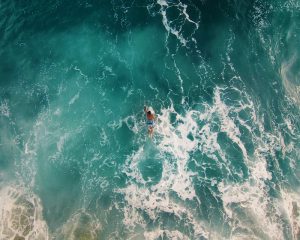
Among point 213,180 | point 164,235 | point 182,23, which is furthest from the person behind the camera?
point 182,23

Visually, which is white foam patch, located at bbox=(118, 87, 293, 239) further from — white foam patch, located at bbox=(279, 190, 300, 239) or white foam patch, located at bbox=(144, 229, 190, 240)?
white foam patch, located at bbox=(279, 190, 300, 239)

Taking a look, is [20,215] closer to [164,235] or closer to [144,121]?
[164,235]

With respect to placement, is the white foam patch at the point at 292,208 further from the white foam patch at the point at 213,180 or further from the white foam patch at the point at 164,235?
the white foam patch at the point at 164,235

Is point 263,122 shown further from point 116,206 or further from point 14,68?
point 14,68

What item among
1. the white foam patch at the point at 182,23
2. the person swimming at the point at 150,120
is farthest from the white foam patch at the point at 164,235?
the white foam patch at the point at 182,23

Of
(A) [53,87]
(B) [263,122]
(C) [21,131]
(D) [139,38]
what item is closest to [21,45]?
(A) [53,87]

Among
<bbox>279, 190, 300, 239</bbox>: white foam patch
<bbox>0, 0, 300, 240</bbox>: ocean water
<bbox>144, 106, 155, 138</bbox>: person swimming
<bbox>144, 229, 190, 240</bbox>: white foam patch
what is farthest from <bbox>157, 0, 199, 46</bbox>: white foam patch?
<bbox>144, 229, 190, 240</bbox>: white foam patch

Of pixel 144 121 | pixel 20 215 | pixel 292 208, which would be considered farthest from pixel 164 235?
pixel 20 215
